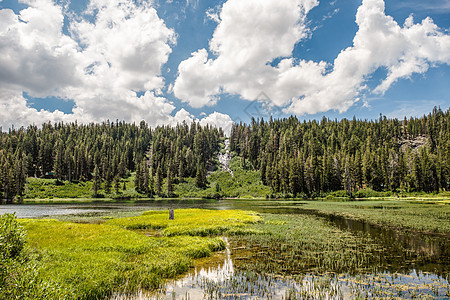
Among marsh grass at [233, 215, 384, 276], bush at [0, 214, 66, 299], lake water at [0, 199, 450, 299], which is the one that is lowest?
marsh grass at [233, 215, 384, 276]

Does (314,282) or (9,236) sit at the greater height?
(9,236)

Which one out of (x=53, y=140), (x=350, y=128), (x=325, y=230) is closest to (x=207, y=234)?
(x=325, y=230)

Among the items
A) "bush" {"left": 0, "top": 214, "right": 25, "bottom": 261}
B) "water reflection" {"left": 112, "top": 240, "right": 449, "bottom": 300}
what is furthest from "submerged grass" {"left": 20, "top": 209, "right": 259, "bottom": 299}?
"bush" {"left": 0, "top": 214, "right": 25, "bottom": 261}

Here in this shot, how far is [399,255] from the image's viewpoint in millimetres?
19109

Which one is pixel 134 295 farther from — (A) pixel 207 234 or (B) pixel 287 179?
(B) pixel 287 179

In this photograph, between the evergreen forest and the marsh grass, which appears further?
the evergreen forest

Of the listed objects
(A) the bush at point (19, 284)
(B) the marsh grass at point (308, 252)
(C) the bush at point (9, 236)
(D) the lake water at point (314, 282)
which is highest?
(C) the bush at point (9, 236)

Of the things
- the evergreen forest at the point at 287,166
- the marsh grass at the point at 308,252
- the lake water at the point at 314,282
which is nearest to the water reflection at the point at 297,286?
the lake water at the point at 314,282

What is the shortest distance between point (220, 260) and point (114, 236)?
38.2ft

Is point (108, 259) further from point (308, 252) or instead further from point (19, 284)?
point (308, 252)

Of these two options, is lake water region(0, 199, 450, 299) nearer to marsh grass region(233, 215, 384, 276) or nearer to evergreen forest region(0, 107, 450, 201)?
marsh grass region(233, 215, 384, 276)

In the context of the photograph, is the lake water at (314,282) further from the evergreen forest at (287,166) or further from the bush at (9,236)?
the evergreen forest at (287,166)

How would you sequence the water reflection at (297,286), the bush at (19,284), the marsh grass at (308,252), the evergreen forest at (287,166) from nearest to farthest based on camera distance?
1. the bush at (19,284)
2. the water reflection at (297,286)
3. the marsh grass at (308,252)
4. the evergreen forest at (287,166)

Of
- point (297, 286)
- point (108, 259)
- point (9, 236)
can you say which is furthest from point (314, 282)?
point (9, 236)
